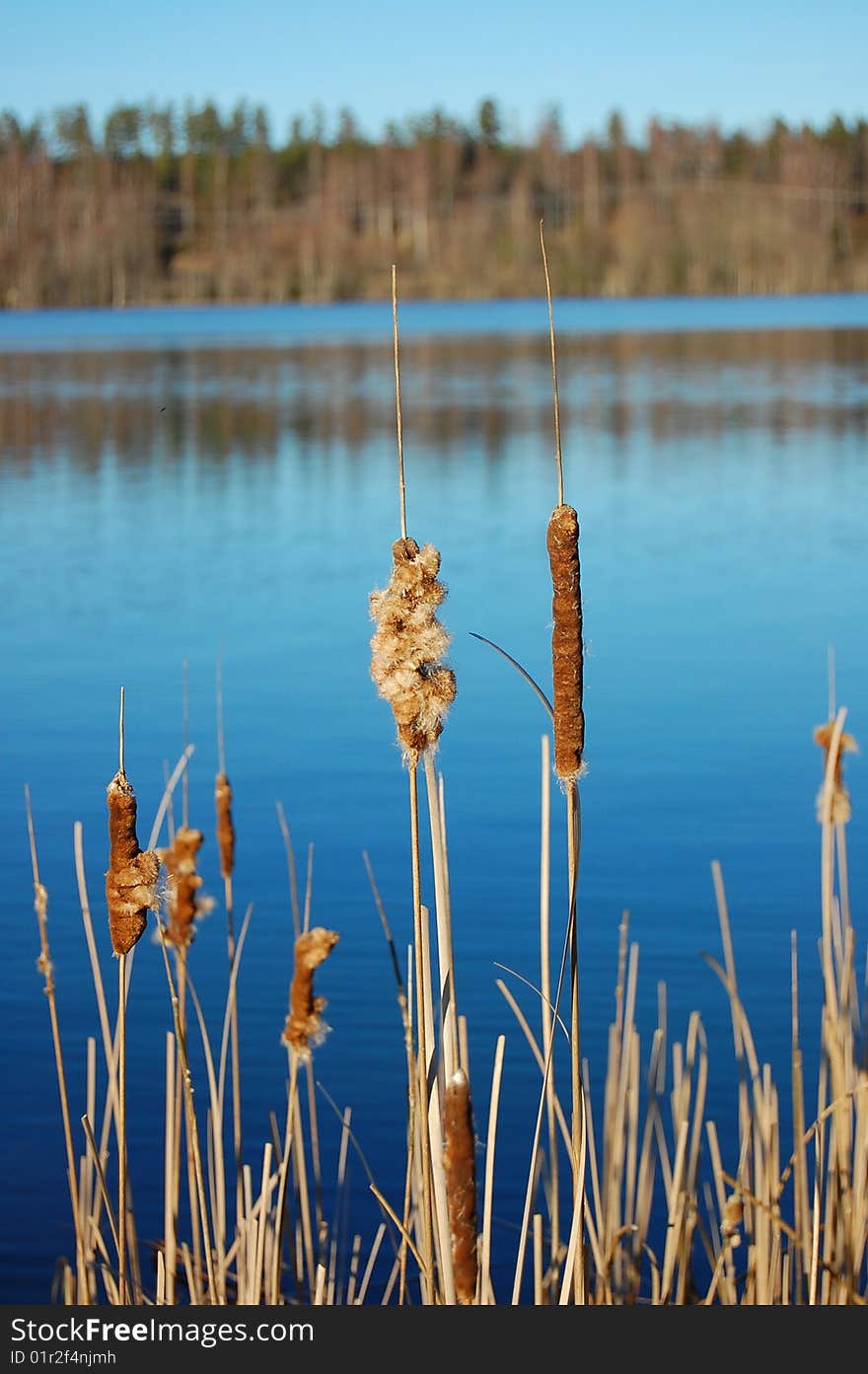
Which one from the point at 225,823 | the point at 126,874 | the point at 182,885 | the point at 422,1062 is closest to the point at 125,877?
the point at 126,874

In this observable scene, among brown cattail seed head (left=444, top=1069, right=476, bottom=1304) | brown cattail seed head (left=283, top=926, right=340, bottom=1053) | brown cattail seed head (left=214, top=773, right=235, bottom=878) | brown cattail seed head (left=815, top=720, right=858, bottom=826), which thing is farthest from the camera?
brown cattail seed head (left=214, top=773, right=235, bottom=878)

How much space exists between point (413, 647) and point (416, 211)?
69.7 m

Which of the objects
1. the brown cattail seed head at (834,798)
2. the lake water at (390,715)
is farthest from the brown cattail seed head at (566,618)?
the lake water at (390,715)

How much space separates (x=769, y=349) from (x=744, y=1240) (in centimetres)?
2833

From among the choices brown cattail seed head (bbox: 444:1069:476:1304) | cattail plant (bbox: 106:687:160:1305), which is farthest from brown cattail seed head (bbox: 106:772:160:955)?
brown cattail seed head (bbox: 444:1069:476:1304)

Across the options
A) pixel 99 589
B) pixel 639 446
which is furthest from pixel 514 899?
pixel 639 446

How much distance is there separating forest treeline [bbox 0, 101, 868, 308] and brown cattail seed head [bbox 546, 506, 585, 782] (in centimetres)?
5548

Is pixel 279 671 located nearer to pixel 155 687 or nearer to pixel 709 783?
pixel 155 687

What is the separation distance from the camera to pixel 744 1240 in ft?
9.78

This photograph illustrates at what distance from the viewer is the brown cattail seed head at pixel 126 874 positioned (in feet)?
5.68

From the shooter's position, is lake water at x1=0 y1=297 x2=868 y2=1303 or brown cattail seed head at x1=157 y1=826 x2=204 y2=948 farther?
lake water at x1=0 y1=297 x2=868 y2=1303

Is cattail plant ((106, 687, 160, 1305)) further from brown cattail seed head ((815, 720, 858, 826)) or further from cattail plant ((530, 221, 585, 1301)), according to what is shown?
brown cattail seed head ((815, 720, 858, 826))

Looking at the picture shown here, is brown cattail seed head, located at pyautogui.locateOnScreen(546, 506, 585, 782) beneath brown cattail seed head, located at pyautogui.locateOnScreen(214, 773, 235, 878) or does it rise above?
above

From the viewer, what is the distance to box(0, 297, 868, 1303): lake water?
13.5ft
